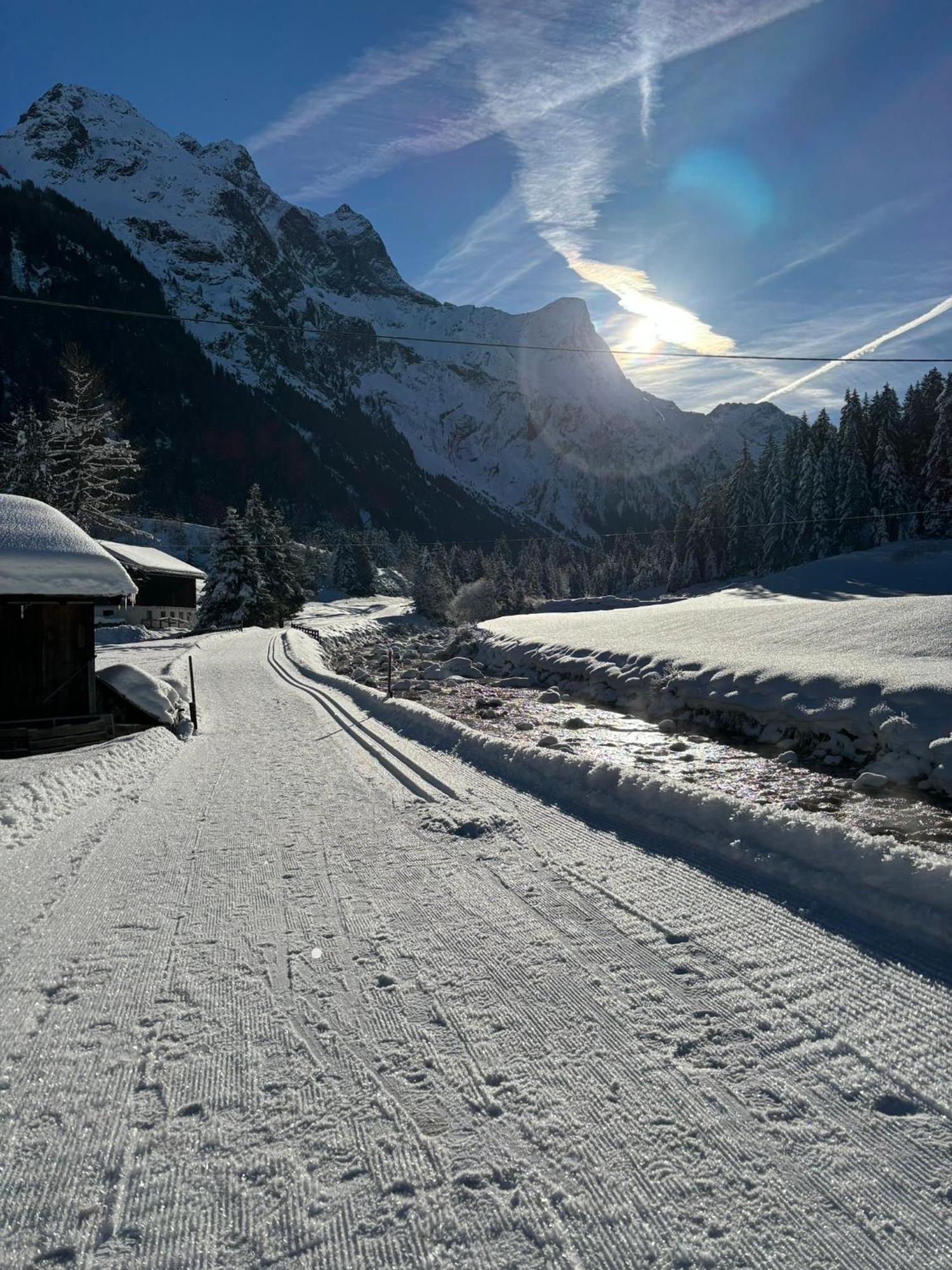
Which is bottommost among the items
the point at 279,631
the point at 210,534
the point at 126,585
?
the point at 279,631

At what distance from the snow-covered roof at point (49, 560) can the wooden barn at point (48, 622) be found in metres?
0.01

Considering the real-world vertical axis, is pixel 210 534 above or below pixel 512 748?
above

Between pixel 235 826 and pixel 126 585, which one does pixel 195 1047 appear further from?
pixel 126 585

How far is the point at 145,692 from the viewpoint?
12266 mm

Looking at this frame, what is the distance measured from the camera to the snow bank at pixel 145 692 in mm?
Result: 12094

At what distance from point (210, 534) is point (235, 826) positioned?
77.3m

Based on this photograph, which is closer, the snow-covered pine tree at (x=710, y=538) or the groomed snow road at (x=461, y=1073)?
the groomed snow road at (x=461, y=1073)

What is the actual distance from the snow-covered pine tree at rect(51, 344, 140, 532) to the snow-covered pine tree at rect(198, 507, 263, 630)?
715cm

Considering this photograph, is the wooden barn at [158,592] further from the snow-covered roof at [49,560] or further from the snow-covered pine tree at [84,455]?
the snow-covered roof at [49,560]

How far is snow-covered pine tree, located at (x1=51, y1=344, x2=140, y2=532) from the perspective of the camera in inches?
1248

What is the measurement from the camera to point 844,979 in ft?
10.5

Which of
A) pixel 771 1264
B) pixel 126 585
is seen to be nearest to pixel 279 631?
pixel 126 585

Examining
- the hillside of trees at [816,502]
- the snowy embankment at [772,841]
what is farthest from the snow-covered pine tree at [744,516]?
the snowy embankment at [772,841]

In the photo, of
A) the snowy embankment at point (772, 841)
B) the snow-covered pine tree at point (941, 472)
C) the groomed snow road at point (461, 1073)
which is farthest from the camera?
the snow-covered pine tree at point (941, 472)
